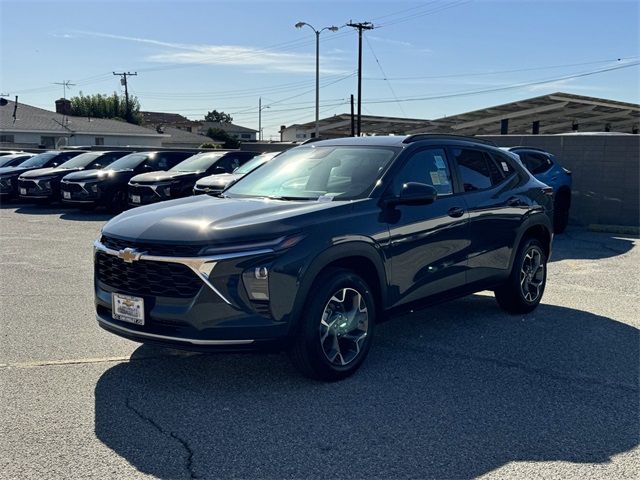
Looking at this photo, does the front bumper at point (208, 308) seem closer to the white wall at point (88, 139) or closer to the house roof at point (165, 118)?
the white wall at point (88, 139)

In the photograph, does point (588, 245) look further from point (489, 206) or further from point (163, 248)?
point (163, 248)

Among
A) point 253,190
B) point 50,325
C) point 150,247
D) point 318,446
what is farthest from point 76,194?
point 318,446

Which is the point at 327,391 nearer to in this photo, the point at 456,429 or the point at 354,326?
the point at 354,326

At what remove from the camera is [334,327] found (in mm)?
4438

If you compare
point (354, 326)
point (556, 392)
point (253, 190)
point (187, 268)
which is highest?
point (253, 190)

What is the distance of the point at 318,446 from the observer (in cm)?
352

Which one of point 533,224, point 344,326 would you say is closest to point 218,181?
point 533,224

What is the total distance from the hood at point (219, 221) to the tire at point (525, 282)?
240cm

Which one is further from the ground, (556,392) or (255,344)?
(255,344)

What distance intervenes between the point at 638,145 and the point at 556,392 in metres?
10.0

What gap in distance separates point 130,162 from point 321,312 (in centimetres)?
1341

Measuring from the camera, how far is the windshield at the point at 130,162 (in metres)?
16.2

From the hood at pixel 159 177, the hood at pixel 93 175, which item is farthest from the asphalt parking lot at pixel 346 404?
the hood at pixel 93 175

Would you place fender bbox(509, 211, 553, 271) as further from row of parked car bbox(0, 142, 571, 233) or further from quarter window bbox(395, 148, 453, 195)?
row of parked car bbox(0, 142, 571, 233)
